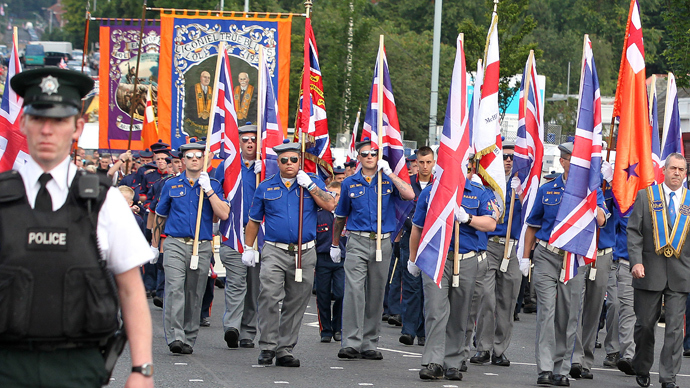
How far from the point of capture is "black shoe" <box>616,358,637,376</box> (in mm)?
10359

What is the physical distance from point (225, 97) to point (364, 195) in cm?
261

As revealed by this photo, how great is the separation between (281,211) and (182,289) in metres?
1.35

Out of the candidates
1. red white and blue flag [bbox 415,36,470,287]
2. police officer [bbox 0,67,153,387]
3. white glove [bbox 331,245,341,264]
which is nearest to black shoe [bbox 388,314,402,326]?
white glove [bbox 331,245,341,264]

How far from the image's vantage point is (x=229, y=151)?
1185cm

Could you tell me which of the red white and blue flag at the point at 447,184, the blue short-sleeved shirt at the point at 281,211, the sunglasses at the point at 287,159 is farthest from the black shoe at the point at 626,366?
the sunglasses at the point at 287,159

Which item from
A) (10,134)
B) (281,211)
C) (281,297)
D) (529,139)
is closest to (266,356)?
(281,297)

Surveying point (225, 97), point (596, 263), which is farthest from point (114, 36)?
point (596, 263)

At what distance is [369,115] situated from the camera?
38.5ft

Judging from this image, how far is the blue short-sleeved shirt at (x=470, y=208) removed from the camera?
966cm

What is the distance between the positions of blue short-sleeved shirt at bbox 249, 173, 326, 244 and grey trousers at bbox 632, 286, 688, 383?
313 cm

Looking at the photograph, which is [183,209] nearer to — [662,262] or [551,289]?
[551,289]

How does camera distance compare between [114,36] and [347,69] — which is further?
[347,69]

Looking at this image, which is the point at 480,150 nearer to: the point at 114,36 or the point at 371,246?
the point at 371,246

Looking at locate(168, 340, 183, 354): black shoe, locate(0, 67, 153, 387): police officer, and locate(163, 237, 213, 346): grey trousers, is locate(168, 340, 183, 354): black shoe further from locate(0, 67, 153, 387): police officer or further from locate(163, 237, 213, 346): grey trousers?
locate(0, 67, 153, 387): police officer
